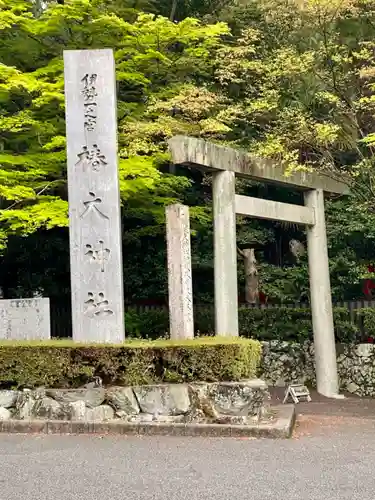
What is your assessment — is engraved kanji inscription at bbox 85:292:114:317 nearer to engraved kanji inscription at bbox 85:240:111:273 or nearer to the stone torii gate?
engraved kanji inscription at bbox 85:240:111:273

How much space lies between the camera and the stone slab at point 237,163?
8914mm

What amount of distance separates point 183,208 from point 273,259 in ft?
32.4

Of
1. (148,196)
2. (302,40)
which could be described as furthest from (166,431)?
(302,40)

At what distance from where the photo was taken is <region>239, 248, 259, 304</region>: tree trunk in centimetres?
1507

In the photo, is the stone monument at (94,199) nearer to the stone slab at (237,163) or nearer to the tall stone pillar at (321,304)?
the stone slab at (237,163)

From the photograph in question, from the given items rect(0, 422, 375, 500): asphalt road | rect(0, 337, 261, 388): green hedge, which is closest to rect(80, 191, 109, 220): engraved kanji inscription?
rect(0, 337, 261, 388): green hedge

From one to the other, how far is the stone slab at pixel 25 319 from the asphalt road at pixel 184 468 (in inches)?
92.2

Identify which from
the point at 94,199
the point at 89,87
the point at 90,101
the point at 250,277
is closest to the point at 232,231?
the point at 94,199

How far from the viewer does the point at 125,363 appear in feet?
24.2

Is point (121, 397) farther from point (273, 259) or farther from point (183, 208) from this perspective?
point (273, 259)

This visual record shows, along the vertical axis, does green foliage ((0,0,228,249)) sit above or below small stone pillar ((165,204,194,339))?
above

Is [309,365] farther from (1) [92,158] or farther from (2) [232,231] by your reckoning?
(1) [92,158]

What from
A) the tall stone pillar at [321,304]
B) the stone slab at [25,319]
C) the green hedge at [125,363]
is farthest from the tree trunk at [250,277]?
the green hedge at [125,363]

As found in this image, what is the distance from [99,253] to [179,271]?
1202 mm
